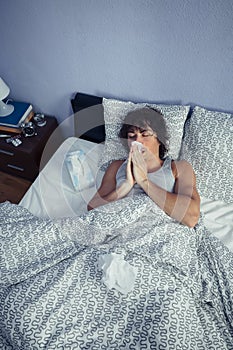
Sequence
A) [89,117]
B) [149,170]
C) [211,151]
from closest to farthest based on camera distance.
Result: [211,151] < [149,170] < [89,117]

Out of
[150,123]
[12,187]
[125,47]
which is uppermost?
[125,47]

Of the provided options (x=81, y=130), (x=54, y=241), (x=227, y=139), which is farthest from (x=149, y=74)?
(x=54, y=241)

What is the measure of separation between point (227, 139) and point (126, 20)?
694 millimetres

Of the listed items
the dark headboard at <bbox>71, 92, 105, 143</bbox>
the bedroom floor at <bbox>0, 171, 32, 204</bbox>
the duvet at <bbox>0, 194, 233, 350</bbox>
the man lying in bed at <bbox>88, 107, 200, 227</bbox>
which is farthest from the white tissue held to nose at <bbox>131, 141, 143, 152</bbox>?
the bedroom floor at <bbox>0, 171, 32, 204</bbox>

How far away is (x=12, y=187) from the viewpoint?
6.79 ft

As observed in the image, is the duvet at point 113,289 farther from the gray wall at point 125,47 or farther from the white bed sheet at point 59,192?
the gray wall at point 125,47

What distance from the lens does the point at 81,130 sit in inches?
70.3

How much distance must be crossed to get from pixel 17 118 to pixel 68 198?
72 cm

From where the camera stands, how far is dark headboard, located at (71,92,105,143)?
1.61 m

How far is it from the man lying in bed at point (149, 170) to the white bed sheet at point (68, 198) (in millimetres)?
107

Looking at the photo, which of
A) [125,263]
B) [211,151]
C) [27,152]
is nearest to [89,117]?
[27,152]

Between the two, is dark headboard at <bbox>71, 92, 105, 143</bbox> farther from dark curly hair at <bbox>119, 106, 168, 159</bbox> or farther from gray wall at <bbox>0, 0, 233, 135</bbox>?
dark curly hair at <bbox>119, 106, 168, 159</bbox>

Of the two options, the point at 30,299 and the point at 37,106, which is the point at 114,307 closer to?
the point at 30,299

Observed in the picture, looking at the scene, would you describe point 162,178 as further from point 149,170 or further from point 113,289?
point 113,289
